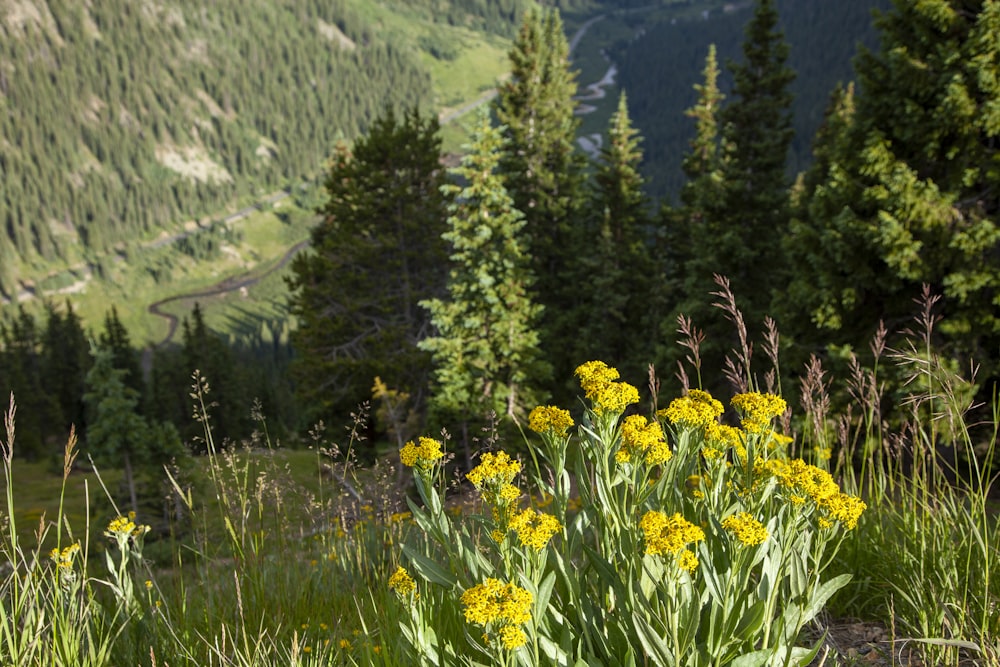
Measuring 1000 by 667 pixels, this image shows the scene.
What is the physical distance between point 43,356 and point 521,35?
75428 millimetres

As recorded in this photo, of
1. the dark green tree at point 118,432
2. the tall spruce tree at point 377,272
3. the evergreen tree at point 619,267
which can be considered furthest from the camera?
the evergreen tree at point 619,267

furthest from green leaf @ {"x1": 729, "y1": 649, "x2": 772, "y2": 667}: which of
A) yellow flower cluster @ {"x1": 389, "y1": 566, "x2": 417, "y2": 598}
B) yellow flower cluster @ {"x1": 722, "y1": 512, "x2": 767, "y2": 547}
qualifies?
yellow flower cluster @ {"x1": 389, "y1": 566, "x2": 417, "y2": 598}

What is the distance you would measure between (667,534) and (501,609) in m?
0.52

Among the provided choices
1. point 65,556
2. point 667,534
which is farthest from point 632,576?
point 65,556

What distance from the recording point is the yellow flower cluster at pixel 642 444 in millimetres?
1951

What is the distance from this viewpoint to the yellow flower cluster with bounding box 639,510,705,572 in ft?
5.27

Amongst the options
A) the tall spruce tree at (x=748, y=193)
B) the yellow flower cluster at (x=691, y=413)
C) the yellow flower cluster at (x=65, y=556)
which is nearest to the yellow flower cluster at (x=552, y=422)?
the yellow flower cluster at (x=691, y=413)

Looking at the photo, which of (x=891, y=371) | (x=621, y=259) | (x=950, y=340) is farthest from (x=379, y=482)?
(x=621, y=259)

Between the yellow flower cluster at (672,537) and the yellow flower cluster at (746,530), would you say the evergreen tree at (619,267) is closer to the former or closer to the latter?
the yellow flower cluster at (746,530)

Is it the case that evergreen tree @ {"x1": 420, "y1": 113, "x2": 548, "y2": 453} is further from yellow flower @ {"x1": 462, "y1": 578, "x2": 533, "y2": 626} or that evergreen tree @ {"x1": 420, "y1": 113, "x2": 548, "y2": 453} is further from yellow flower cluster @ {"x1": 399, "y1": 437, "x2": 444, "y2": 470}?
yellow flower @ {"x1": 462, "y1": 578, "x2": 533, "y2": 626}

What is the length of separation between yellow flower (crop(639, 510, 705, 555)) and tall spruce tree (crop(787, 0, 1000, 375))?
1116 cm

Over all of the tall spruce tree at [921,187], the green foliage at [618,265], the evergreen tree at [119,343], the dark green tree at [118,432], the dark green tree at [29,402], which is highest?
the tall spruce tree at [921,187]

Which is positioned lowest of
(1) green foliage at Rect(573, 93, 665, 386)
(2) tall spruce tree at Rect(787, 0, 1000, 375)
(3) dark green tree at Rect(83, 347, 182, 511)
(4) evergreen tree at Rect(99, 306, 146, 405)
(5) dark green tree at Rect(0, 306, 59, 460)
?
(5) dark green tree at Rect(0, 306, 59, 460)

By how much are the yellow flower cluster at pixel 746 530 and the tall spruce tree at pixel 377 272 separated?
2049 centimetres
